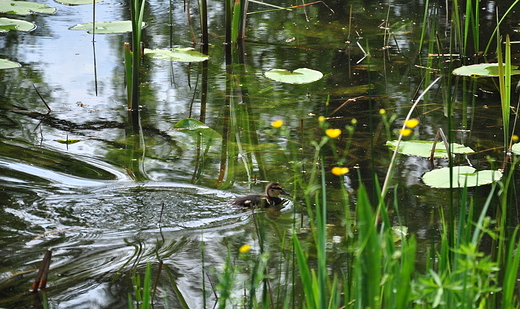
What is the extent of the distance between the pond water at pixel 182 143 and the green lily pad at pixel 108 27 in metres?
0.11

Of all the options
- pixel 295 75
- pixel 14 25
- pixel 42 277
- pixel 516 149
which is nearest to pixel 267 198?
pixel 42 277

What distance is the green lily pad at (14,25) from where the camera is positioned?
21.0 feet

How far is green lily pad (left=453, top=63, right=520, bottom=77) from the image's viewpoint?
5.02m

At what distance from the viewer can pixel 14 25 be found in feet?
21.2

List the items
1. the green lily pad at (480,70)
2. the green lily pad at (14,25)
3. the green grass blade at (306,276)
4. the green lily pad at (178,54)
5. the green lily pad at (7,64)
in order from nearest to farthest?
1. the green grass blade at (306,276)
2. the green lily pad at (480,70)
3. the green lily pad at (7,64)
4. the green lily pad at (178,54)
5. the green lily pad at (14,25)

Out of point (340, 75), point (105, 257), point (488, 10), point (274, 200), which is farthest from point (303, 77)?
point (488, 10)

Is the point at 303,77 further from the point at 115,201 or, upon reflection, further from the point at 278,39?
the point at 115,201

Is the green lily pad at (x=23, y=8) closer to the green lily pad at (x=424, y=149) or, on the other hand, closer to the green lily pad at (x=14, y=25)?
the green lily pad at (x=14, y=25)

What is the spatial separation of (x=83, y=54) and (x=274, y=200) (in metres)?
3.05

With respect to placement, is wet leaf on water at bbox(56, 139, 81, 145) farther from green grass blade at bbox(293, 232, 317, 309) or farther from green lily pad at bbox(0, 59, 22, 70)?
green grass blade at bbox(293, 232, 317, 309)

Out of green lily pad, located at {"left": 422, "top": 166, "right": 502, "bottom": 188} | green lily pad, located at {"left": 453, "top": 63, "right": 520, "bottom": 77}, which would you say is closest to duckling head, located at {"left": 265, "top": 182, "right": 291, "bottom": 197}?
green lily pad, located at {"left": 422, "top": 166, "right": 502, "bottom": 188}

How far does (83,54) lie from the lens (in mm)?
5750

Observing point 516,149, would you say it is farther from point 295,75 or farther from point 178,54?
point 178,54

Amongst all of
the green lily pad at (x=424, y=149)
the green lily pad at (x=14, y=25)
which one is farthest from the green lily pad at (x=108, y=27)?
the green lily pad at (x=424, y=149)
